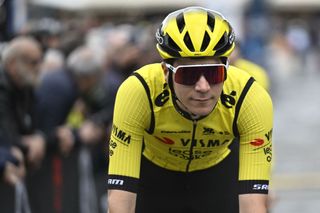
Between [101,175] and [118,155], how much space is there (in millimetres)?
5503

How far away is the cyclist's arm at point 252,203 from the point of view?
16.9ft

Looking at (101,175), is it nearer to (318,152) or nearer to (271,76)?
(318,152)

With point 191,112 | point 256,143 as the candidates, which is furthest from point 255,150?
point 191,112

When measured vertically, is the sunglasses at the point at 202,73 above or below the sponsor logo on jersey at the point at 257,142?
above

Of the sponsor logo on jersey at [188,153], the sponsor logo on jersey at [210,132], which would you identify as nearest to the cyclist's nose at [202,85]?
the sponsor logo on jersey at [210,132]

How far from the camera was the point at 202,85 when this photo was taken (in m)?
4.94

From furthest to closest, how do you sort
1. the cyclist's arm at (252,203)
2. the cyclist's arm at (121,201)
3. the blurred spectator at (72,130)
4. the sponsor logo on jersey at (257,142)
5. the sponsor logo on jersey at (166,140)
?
the blurred spectator at (72,130) < the sponsor logo on jersey at (166,140) < the sponsor logo on jersey at (257,142) < the cyclist's arm at (252,203) < the cyclist's arm at (121,201)

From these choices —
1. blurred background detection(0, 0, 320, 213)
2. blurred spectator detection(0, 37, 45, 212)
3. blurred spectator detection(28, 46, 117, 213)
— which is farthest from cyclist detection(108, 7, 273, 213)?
blurred background detection(0, 0, 320, 213)

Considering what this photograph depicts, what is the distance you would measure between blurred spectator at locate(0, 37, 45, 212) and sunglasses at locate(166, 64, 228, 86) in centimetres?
251

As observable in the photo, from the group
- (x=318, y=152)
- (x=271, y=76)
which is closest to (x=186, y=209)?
(x=318, y=152)

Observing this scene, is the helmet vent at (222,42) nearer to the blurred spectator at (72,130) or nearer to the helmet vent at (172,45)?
the helmet vent at (172,45)

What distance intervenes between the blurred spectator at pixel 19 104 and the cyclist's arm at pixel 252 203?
2463mm

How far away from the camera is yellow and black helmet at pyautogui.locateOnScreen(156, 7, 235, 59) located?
4992 millimetres

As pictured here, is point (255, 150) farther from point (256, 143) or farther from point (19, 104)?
point (19, 104)
